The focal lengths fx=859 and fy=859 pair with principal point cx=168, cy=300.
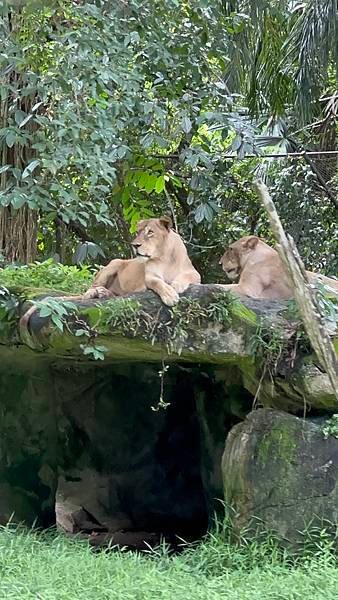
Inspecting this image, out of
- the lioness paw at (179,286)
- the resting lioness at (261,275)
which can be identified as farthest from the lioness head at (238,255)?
the lioness paw at (179,286)

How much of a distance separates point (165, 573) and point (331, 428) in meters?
1.29

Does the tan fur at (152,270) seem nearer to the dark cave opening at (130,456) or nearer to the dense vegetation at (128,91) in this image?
the dense vegetation at (128,91)

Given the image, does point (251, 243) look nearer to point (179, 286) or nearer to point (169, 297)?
point (179, 286)

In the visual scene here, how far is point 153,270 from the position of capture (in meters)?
5.44

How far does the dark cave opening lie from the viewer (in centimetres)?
709

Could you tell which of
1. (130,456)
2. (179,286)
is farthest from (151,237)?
(130,456)

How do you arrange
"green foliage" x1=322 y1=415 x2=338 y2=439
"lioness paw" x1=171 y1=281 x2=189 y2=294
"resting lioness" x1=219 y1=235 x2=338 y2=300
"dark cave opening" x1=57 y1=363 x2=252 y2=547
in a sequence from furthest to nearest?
1. "dark cave opening" x1=57 y1=363 x2=252 y2=547
2. "resting lioness" x1=219 y1=235 x2=338 y2=300
3. "lioness paw" x1=171 y1=281 x2=189 y2=294
4. "green foliage" x1=322 y1=415 x2=338 y2=439

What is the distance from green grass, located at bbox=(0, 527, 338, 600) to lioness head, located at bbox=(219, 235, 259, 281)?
1.87m

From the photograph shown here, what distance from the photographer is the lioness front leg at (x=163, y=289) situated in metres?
5.19

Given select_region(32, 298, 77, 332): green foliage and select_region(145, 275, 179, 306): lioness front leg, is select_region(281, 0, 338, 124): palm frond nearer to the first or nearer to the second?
select_region(145, 275, 179, 306): lioness front leg

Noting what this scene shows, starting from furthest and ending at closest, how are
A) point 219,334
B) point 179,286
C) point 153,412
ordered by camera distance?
point 153,412
point 179,286
point 219,334

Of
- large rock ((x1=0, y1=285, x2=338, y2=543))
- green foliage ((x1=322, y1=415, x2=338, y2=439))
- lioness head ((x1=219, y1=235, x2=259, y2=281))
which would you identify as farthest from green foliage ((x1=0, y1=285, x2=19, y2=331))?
green foliage ((x1=322, y1=415, x2=338, y2=439))

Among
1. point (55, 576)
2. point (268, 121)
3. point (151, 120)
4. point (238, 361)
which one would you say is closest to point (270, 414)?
point (238, 361)

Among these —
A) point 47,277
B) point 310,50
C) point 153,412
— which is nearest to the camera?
point 47,277
